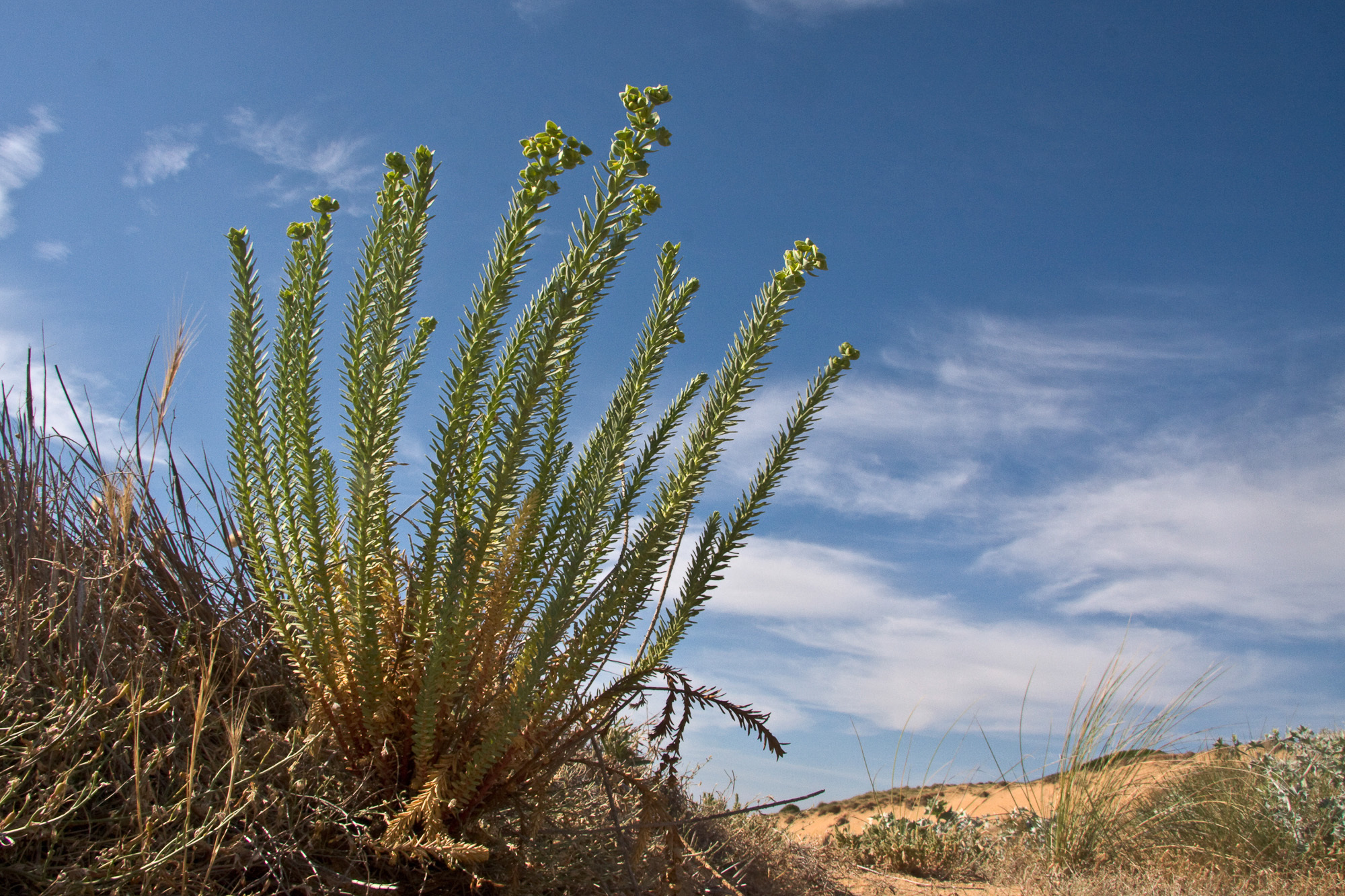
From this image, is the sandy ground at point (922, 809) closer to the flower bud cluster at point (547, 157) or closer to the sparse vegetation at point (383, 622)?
the sparse vegetation at point (383, 622)

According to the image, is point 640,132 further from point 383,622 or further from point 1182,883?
point 1182,883

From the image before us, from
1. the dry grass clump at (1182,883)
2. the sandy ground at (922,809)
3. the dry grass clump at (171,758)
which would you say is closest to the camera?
the dry grass clump at (171,758)

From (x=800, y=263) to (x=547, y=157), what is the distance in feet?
2.30

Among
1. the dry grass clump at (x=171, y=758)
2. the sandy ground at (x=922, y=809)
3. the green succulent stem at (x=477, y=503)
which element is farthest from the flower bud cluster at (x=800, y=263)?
the sandy ground at (x=922, y=809)

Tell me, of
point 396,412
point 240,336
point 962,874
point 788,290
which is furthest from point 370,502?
point 962,874

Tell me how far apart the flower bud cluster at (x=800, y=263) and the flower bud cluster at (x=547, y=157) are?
58 cm

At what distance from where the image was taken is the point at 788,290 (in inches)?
86.9

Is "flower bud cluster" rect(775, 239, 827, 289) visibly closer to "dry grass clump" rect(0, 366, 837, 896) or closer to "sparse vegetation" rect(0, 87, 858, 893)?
"sparse vegetation" rect(0, 87, 858, 893)

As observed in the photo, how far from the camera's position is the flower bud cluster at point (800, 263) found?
2.20 meters

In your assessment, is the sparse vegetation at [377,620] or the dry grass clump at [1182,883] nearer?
the sparse vegetation at [377,620]

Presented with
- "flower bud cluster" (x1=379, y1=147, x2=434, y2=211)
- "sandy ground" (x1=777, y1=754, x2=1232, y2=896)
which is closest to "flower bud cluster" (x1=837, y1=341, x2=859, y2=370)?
"flower bud cluster" (x1=379, y1=147, x2=434, y2=211)

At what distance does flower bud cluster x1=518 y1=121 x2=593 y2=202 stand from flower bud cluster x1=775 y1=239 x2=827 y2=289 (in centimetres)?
58

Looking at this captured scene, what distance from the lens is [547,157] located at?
1987 millimetres

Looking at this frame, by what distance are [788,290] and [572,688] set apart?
1.25 meters
